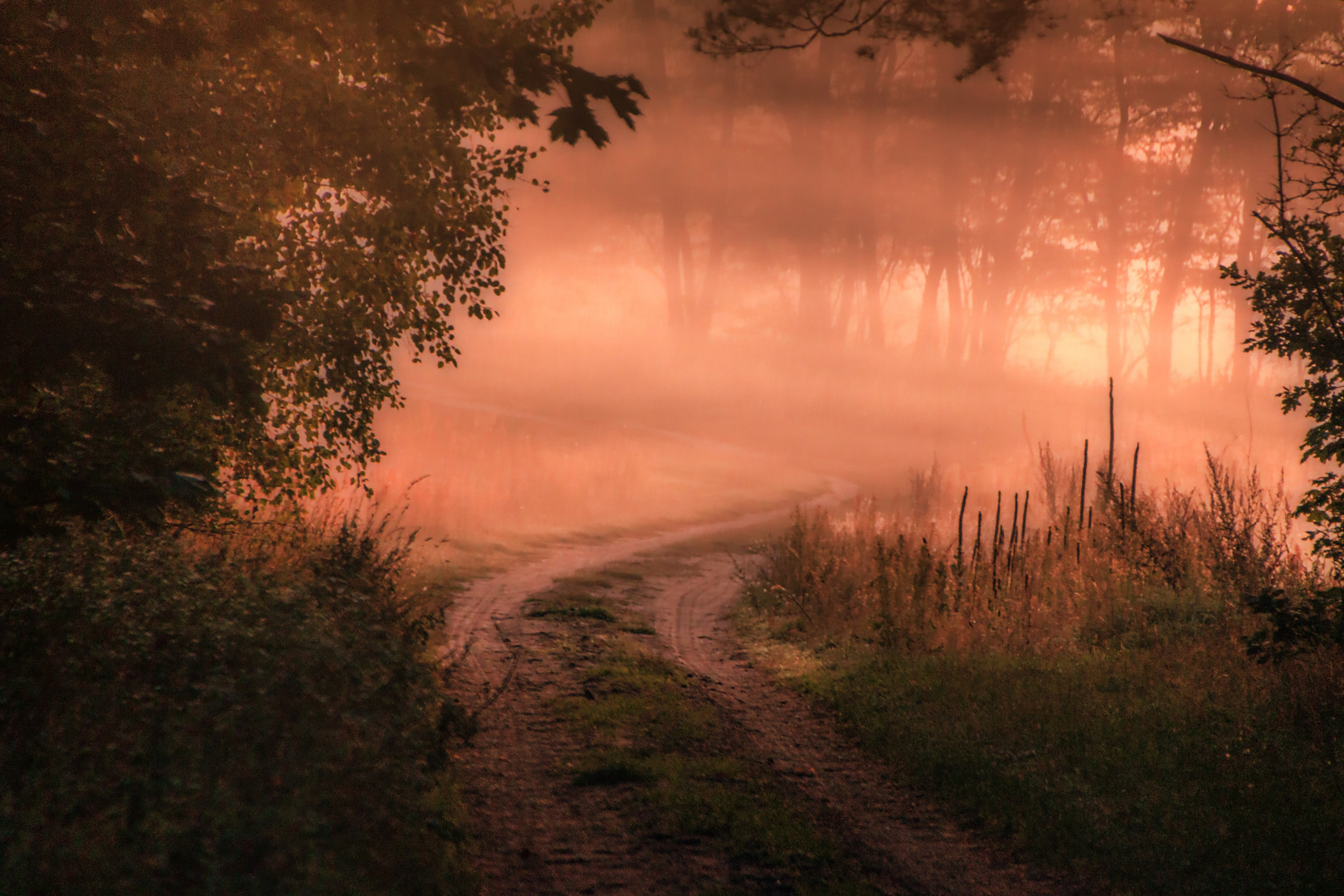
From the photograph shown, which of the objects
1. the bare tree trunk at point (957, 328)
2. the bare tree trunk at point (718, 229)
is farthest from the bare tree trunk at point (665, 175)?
the bare tree trunk at point (957, 328)

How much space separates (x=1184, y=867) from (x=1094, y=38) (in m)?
39.7

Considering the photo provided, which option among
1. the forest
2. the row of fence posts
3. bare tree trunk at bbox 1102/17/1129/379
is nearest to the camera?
the forest

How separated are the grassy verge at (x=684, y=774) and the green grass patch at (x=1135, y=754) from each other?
1414 millimetres

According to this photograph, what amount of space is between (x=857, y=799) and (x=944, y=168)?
40006 mm

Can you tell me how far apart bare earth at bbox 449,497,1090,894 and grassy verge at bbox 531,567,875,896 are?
0.13 m

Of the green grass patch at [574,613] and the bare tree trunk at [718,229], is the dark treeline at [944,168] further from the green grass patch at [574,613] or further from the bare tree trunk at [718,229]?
the green grass patch at [574,613]

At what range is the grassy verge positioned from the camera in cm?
545

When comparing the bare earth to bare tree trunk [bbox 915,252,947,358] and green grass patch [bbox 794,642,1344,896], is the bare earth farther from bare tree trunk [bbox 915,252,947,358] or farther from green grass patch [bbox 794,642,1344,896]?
bare tree trunk [bbox 915,252,947,358]

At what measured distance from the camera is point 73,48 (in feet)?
19.6

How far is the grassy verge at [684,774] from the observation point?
545 centimetres

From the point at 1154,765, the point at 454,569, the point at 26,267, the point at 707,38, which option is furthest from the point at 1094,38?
the point at 26,267

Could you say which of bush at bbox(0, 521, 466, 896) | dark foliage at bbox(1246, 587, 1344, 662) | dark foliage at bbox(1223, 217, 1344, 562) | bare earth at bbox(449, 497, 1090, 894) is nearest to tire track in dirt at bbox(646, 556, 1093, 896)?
bare earth at bbox(449, 497, 1090, 894)

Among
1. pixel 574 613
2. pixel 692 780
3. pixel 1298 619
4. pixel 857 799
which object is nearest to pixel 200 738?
pixel 692 780

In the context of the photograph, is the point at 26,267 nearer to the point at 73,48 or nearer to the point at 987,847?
the point at 73,48
